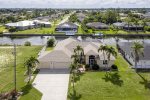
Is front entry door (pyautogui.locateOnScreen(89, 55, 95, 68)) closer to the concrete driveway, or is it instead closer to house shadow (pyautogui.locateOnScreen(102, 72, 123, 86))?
the concrete driveway

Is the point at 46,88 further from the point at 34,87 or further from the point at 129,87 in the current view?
the point at 129,87

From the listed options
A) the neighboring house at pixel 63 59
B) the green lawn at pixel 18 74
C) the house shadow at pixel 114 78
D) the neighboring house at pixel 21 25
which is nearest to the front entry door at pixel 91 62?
the neighboring house at pixel 63 59

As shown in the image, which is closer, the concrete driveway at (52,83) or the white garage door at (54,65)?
the concrete driveway at (52,83)

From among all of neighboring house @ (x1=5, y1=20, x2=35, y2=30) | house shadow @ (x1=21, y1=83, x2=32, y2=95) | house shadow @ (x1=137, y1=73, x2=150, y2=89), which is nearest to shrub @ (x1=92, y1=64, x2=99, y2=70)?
house shadow @ (x1=137, y1=73, x2=150, y2=89)

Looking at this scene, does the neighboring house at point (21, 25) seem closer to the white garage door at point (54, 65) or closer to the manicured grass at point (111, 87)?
the white garage door at point (54, 65)

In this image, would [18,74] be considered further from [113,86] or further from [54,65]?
[113,86]

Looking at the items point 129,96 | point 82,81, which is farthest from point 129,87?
point 82,81
